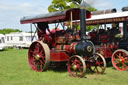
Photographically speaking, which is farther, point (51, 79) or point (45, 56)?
point (45, 56)

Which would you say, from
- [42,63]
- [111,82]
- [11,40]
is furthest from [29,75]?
[11,40]

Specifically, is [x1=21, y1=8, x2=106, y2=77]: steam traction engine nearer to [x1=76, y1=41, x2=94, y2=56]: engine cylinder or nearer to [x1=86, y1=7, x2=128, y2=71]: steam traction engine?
[x1=76, y1=41, x2=94, y2=56]: engine cylinder

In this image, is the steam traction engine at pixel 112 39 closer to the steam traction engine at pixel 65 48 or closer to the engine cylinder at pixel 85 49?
the steam traction engine at pixel 65 48

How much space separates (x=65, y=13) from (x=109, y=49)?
2885 mm

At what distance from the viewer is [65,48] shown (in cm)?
709

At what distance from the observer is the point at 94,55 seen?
6.83 metres

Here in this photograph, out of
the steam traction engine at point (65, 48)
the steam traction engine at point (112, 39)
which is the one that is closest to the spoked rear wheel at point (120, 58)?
the steam traction engine at point (112, 39)

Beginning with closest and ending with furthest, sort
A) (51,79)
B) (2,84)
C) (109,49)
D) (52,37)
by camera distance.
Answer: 1. (2,84)
2. (51,79)
3. (52,37)
4. (109,49)

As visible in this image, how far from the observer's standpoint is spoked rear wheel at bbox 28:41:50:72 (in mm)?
7023

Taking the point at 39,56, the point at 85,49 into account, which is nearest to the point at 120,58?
the point at 85,49

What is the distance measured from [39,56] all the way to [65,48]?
1.00 metres

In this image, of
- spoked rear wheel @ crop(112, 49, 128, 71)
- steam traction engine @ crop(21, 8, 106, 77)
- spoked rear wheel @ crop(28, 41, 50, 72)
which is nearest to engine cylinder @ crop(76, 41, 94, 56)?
steam traction engine @ crop(21, 8, 106, 77)

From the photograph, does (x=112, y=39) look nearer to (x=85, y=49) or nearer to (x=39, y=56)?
(x=85, y=49)

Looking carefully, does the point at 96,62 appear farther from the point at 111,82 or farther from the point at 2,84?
the point at 2,84
